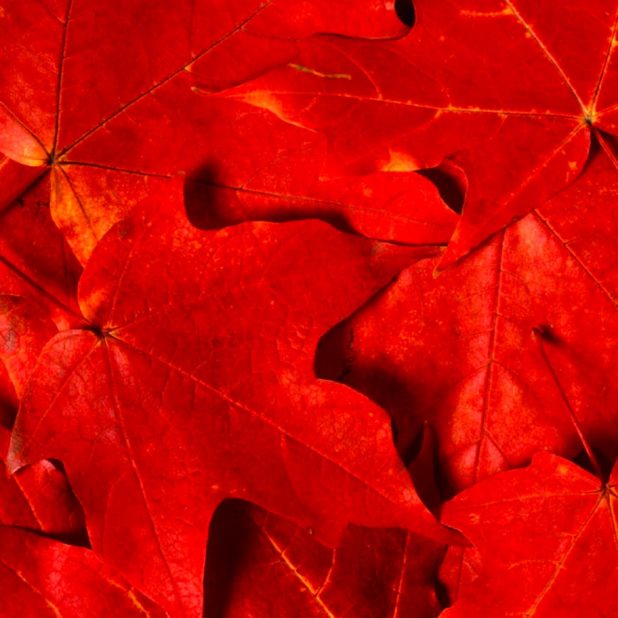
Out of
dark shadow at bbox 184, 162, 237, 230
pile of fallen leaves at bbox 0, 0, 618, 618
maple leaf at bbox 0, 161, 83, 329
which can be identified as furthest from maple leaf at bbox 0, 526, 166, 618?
dark shadow at bbox 184, 162, 237, 230

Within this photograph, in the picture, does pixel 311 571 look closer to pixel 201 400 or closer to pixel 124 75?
pixel 201 400

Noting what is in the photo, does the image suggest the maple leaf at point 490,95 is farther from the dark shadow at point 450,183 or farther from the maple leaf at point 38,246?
the maple leaf at point 38,246

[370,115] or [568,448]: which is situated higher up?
[370,115]

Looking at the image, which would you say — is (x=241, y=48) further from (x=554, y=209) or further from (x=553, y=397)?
(x=553, y=397)

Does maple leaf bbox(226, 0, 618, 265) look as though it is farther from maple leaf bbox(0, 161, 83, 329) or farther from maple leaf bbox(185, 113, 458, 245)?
maple leaf bbox(0, 161, 83, 329)

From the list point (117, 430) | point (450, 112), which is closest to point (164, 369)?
point (117, 430)

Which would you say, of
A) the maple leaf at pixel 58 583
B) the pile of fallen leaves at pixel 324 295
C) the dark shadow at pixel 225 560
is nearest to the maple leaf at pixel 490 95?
the pile of fallen leaves at pixel 324 295
